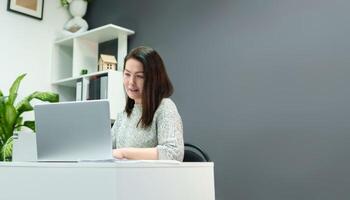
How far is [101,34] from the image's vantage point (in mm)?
3357

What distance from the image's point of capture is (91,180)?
1257 mm

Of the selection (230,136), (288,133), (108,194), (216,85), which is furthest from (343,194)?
(108,194)

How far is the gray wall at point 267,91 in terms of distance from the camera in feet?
7.16

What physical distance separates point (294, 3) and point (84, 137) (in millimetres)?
1572

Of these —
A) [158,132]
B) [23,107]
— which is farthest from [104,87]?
[158,132]

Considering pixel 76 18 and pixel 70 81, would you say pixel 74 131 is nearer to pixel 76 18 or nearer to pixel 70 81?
pixel 70 81

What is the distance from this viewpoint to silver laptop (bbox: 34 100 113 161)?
1370 mm

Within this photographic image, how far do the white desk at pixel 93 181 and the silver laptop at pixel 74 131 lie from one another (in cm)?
9

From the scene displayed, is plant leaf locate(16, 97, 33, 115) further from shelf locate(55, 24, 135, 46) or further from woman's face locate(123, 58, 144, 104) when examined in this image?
woman's face locate(123, 58, 144, 104)

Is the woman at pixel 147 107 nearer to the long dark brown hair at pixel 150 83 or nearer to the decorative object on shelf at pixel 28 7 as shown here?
the long dark brown hair at pixel 150 83

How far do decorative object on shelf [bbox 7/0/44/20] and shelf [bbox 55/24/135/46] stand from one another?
0.29m

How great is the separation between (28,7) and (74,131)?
2453mm

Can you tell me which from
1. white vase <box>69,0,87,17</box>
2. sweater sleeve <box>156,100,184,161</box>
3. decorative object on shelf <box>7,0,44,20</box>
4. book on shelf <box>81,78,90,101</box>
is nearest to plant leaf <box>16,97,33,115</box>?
book on shelf <box>81,78,90,101</box>

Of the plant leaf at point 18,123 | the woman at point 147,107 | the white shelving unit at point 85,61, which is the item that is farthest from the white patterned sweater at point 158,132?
the plant leaf at point 18,123
